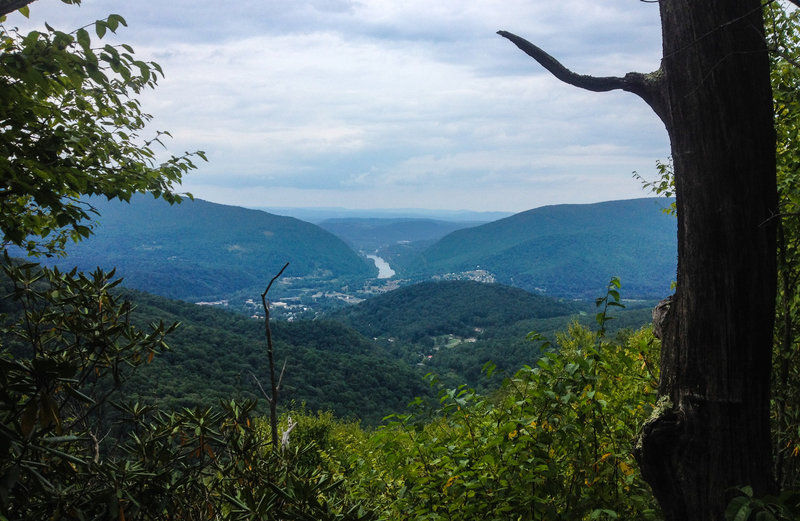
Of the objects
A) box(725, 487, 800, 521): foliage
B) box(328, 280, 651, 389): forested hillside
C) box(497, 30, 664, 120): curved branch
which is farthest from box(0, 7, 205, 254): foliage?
box(328, 280, 651, 389): forested hillside

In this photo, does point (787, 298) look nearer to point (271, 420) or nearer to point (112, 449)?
point (271, 420)

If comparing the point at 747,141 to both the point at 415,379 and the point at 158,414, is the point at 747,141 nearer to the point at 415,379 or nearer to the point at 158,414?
the point at 158,414

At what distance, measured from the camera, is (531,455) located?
2.23 meters

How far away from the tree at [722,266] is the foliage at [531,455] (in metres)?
0.34

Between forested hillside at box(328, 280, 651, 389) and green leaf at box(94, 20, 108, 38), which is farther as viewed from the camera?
forested hillside at box(328, 280, 651, 389)

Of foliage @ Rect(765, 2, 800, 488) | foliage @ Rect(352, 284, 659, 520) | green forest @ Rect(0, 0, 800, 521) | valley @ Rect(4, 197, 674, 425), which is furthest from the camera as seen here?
valley @ Rect(4, 197, 674, 425)

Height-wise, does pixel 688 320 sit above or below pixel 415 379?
above

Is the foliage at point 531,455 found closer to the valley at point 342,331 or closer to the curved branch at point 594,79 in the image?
the valley at point 342,331

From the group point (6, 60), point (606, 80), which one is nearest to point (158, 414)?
point (6, 60)

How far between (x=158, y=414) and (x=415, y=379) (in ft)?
184

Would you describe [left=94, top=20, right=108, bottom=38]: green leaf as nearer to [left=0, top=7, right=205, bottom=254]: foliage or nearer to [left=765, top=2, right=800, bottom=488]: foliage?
[left=0, top=7, right=205, bottom=254]: foliage

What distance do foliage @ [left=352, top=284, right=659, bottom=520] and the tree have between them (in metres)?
0.34

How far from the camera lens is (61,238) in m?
5.39

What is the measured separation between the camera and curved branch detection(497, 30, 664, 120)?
2.18m
